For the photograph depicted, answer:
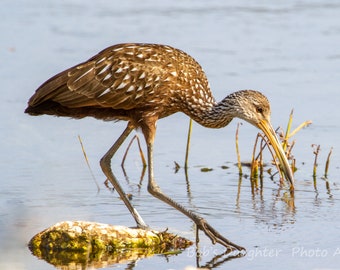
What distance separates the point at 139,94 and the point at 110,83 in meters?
0.25

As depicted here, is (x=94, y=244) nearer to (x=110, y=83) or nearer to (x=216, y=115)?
(x=110, y=83)

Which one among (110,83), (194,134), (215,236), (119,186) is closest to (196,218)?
(215,236)

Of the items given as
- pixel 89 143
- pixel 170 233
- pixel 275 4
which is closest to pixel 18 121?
pixel 89 143

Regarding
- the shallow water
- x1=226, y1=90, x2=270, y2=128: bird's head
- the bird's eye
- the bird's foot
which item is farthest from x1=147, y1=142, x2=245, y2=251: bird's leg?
the bird's eye

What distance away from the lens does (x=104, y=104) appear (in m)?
8.36

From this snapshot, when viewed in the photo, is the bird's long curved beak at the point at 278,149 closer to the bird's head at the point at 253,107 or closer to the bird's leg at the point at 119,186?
the bird's head at the point at 253,107

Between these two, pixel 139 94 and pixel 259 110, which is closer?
pixel 139 94

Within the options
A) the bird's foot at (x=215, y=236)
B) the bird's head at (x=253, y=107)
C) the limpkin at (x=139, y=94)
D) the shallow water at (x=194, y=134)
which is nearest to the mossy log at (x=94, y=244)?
the shallow water at (x=194, y=134)

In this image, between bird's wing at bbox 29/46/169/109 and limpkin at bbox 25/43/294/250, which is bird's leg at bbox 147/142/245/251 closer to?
limpkin at bbox 25/43/294/250

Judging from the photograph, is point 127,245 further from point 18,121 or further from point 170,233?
point 18,121

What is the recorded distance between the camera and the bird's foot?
25.3 ft

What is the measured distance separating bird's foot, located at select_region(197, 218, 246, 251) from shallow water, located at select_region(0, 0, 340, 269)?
0.28ft

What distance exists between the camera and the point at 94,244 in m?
7.68

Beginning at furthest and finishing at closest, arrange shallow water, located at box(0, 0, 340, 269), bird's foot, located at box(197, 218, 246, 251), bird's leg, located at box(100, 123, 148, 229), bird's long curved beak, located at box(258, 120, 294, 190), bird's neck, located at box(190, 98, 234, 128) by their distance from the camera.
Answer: bird's neck, located at box(190, 98, 234, 128), bird's long curved beak, located at box(258, 120, 294, 190), bird's leg, located at box(100, 123, 148, 229), shallow water, located at box(0, 0, 340, 269), bird's foot, located at box(197, 218, 246, 251)
